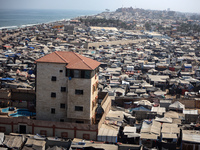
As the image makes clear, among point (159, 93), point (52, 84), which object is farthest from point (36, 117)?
point (159, 93)

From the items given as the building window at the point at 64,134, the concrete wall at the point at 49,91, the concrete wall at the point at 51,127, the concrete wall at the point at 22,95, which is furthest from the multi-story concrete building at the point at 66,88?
the concrete wall at the point at 22,95

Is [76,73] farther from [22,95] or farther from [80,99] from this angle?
[22,95]

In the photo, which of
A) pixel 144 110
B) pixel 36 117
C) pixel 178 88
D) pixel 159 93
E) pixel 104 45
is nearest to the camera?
pixel 36 117

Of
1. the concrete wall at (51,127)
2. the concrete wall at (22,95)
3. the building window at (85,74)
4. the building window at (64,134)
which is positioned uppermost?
the building window at (85,74)

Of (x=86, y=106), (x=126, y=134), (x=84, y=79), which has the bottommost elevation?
(x=126, y=134)

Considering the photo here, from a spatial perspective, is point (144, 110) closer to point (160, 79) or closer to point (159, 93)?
point (159, 93)

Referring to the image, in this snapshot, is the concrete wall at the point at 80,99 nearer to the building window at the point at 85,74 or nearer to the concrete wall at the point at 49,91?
the building window at the point at 85,74

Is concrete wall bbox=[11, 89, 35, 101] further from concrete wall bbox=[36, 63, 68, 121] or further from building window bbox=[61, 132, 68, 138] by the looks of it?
building window bbox=[61, 132, 68, 138]

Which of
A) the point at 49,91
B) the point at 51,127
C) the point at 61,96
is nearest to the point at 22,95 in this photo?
the point at 49,91
